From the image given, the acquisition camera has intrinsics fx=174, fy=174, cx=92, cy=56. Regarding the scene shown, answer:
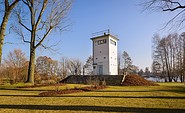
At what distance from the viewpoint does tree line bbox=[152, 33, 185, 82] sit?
36438mm

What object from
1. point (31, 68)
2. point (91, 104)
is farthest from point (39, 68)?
point (91, 104)

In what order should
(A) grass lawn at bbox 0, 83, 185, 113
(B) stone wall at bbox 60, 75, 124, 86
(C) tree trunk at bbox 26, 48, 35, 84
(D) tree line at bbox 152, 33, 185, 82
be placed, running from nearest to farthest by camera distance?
(A) grass lawn at bbox 0, 83, 185, 113, (C) tree trunk at bbox 26, 48, 35, 84, (B) stone wall at bbox 60, 75, 124, 86, (D) tree line at bbox 152, 33, 185, 82

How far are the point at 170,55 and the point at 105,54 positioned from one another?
16.6m

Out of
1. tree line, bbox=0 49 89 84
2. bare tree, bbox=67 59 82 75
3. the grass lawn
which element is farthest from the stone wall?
bare tree, bbox=67 59 82 75

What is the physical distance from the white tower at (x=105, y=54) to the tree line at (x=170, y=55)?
12476 millimetres

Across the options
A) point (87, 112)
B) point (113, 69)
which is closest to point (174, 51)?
A: point (113, 69)

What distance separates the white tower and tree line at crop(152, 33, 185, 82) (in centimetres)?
1248

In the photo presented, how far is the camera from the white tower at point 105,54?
30.6 metres

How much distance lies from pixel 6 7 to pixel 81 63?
166 ft

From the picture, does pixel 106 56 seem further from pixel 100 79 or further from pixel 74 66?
pixel 74 66

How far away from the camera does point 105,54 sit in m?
30.9

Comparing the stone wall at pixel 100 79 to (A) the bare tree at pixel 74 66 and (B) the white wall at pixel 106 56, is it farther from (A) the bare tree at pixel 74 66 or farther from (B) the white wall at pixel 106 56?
(A) the bare tree at pixel 74 66

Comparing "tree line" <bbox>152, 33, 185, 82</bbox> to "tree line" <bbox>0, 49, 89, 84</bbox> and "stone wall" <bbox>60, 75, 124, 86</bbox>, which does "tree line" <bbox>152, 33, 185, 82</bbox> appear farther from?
"tree line" <bbox>0, 49, 89, 84</bbox>

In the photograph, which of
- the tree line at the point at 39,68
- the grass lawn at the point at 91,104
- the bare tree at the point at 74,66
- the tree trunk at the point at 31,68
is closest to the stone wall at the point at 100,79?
the tree line at the point at 39,68
